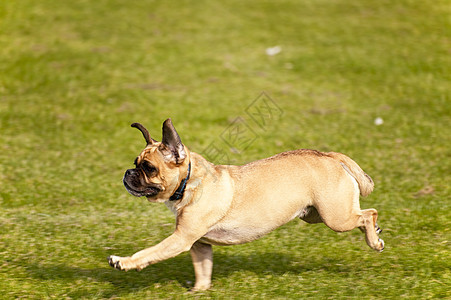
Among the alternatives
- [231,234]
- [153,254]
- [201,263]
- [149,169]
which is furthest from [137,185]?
[201,263]

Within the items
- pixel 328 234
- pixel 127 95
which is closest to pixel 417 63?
pixel 127 95

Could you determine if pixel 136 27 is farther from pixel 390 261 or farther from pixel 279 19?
pixel 390 261

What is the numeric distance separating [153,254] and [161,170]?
0.94 m

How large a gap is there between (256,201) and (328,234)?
10.6 feet

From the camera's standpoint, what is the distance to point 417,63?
19312 millimetres

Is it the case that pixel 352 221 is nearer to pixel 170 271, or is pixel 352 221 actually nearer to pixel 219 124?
pixel 170 271

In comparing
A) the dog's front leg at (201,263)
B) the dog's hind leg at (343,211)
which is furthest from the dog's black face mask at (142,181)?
the dog's hind leg at (343,211)

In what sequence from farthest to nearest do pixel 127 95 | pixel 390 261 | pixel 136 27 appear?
pixel 136 27
pixel 127 95
pixel 390 261

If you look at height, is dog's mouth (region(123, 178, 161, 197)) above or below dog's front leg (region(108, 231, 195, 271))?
above

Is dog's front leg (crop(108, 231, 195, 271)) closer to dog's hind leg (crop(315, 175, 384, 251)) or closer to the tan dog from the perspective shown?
the tan dog

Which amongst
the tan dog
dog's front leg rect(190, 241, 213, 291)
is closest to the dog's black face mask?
the tan dog

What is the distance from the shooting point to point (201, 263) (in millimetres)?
7496

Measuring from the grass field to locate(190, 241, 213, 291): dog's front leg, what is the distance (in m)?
0.19

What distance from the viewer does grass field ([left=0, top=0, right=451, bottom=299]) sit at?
26.7 ft
